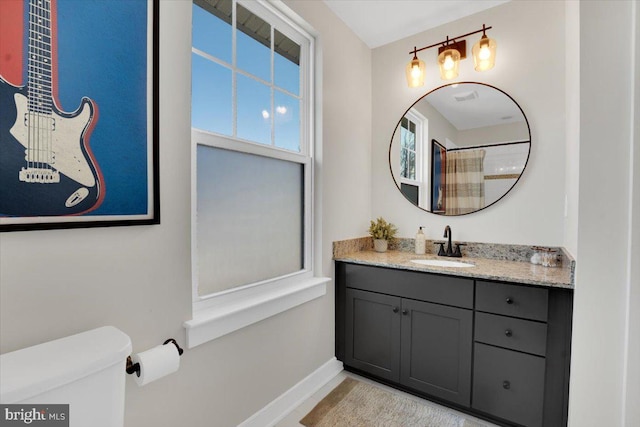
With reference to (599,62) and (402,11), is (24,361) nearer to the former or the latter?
(599,62)

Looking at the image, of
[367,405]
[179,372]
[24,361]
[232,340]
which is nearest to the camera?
[24,361]

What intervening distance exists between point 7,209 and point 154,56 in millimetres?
702

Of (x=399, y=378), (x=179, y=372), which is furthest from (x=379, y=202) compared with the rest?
(x=179, y=372)

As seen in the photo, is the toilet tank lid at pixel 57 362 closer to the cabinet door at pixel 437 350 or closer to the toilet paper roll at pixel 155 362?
the toilet paper roll at pixel 155 362

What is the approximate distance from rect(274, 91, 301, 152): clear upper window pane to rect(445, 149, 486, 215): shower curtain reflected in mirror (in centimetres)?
122

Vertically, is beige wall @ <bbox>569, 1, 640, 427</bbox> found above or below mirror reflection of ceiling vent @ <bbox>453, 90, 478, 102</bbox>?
below

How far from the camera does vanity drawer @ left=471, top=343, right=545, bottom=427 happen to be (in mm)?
1503

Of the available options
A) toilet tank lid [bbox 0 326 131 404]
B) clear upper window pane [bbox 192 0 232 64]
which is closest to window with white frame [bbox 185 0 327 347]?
clear upper window pane [bbox 192 0 232 64]

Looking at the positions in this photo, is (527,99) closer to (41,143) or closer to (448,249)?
(448,249)

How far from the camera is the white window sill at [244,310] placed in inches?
50.0

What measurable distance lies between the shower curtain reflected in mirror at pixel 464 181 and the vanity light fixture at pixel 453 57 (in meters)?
0.59

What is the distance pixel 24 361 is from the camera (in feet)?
2.51

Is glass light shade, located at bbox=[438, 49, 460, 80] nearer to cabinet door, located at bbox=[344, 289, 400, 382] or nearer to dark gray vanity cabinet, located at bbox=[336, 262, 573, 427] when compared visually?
dark gray vanity cabinet, located at bbox=[336, 262, 573, 427]

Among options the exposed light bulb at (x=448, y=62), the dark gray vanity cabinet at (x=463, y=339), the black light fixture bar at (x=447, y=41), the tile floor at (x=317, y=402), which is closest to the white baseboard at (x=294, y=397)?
the tile floor at (x=317, y=402)
